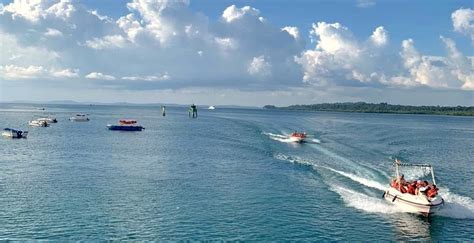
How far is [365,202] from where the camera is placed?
4531 centimetres

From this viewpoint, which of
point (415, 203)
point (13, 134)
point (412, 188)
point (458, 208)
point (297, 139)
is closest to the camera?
point (415, 203)

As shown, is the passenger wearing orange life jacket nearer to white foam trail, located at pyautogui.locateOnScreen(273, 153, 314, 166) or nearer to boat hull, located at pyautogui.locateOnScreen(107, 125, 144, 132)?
white foam trail, located at pyautogui.locateOnScreen(273, 153, 314, 166)

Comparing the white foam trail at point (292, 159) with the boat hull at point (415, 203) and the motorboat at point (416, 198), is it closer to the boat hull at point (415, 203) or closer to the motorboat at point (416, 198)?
the motorboat at point (416, 198)

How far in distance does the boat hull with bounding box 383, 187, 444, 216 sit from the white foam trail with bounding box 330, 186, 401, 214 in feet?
2.17

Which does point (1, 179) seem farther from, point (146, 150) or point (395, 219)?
point (395, 219)

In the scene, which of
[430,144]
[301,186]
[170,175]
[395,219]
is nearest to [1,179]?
[170,175]

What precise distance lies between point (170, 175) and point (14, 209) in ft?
66.5

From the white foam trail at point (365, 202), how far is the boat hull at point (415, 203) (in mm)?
662

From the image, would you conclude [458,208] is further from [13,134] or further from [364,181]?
[13,134]

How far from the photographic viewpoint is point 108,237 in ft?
109

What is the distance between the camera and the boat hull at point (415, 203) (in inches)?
1599

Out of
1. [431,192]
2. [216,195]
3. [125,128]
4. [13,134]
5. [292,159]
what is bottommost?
[216,195]

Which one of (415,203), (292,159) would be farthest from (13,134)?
(415,203)

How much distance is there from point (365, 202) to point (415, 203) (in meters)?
5.10
